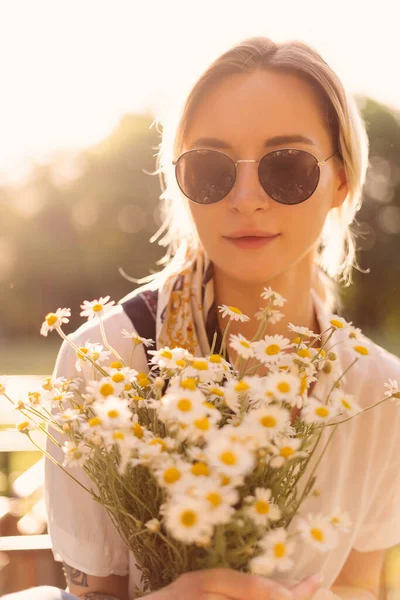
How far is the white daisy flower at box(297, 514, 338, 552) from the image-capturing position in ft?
3.30

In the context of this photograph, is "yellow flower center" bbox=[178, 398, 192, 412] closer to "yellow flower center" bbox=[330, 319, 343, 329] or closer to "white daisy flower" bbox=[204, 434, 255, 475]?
"white daisy flower" bbox=[204, 434, 255, 475]

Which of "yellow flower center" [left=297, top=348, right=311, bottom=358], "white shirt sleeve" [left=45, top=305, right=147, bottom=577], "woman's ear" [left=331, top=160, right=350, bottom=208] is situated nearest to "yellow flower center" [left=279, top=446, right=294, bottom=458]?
"yellow flower center" [left=297, top=348, right=311, bottom=358]

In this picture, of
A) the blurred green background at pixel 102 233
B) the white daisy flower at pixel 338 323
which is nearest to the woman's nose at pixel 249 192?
the white daisy flower at pixel 338 323

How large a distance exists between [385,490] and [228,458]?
1.18 m

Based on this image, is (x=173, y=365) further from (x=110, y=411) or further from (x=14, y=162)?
(x=14, y=162)

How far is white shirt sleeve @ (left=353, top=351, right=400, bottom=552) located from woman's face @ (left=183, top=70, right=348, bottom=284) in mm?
493

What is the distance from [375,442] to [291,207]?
75cm

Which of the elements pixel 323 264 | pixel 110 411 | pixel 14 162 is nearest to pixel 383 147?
pixel 14 162

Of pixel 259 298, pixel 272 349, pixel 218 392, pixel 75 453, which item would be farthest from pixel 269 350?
pixel 259 298

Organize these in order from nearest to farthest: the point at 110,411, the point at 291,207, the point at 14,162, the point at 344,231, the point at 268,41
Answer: the point at 110,411 → the point at 291,207 → the point at 268,41 → the point at 344,231 → the point at 14,162

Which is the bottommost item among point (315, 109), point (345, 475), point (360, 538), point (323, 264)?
point (360, 538)

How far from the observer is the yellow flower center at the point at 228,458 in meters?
0.91

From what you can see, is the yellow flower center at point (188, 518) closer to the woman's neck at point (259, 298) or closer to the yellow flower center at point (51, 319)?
the yellow flower center at point (51, 319)

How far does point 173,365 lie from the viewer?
3.67 ft
